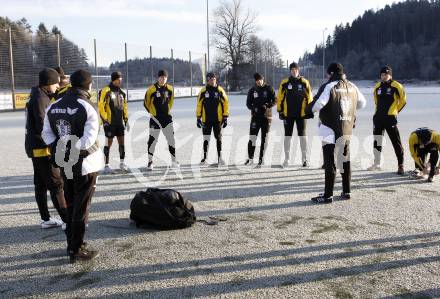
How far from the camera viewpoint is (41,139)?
5223 mm

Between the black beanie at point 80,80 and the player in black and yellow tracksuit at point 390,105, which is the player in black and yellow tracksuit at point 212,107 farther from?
the black beanie at point 80,80

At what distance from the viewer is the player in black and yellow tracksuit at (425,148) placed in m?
7.50

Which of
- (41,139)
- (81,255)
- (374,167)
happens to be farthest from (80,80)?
(374,167)

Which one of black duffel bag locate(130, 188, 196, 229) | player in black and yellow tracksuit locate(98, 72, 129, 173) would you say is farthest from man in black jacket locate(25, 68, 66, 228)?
player in black and yellow tracksuit locate(98, 72, 129, 173)

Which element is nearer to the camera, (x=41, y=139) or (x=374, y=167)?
(x=41, y=139)

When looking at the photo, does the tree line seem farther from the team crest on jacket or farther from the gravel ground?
the team crest on jacket

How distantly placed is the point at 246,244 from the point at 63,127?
7.65ft

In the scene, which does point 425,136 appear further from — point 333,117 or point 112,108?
point 112,108

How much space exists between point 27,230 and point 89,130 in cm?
208

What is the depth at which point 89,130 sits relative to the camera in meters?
4.30

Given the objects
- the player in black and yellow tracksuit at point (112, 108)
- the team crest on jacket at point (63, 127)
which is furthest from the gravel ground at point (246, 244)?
the team crest on jacket at point (63, 127)

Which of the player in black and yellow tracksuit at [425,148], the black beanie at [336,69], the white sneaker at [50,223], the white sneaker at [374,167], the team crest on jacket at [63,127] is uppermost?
the black beanie at [336,69]

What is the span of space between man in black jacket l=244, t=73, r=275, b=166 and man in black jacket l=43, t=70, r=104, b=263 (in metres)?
5.67

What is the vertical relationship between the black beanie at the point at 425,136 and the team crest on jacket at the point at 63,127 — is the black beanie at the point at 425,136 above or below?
below
